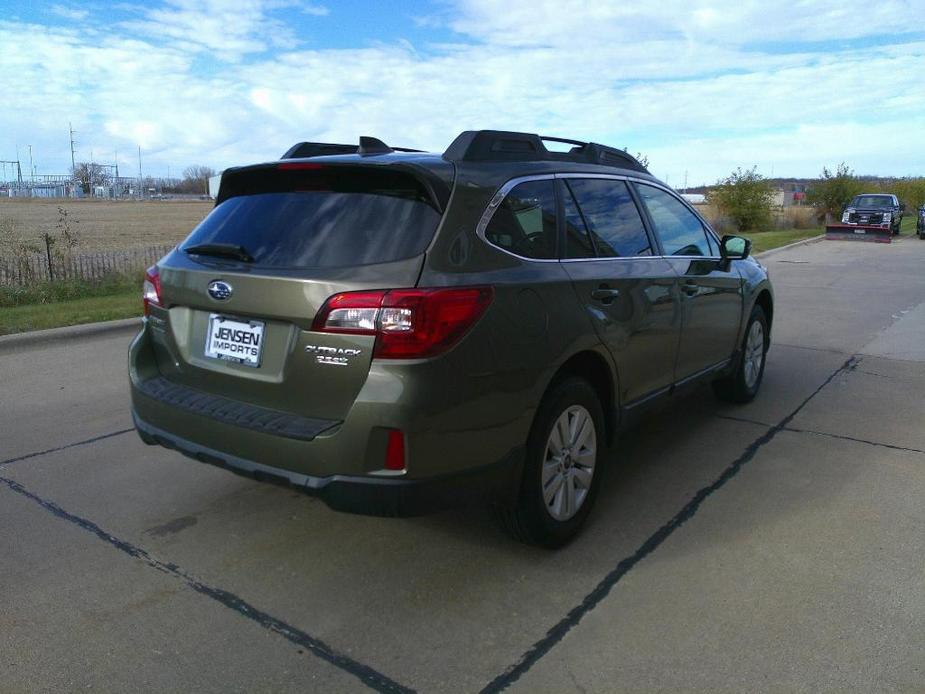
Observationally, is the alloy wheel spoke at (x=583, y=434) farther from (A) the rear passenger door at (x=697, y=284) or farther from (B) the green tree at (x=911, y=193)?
(B) the green tree at (x=911, y=193)

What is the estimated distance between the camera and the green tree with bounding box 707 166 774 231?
30719 mm

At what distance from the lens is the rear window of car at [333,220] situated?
303cm

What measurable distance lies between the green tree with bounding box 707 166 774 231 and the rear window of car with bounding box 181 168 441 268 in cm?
3022

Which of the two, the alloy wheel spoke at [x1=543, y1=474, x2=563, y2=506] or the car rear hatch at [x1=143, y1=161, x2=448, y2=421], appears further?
the alloy wheel spoke at [x1=543, y1=474, x2=563, y2=506]

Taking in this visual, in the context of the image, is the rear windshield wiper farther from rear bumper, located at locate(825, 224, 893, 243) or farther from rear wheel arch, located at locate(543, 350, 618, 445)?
rear bumper, located at locate(825, 224, 893, 243)

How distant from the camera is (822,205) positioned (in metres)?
37.8

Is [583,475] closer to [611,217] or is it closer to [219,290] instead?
[611,217]

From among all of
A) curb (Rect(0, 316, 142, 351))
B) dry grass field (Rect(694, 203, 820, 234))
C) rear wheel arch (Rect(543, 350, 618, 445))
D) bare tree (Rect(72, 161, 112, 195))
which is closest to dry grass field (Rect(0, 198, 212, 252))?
curb (Rect(0, 316, 142, 351))

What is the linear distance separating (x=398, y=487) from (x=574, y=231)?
1610mm

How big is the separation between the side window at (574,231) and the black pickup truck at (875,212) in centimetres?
2804

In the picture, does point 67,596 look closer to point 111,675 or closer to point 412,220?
point 111,675

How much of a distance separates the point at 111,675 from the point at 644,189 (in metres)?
3.69

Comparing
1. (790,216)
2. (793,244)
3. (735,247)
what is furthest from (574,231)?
(790,216)

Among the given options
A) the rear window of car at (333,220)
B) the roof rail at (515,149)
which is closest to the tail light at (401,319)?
the rear window of car at (333,220)
